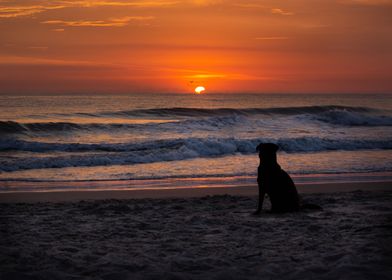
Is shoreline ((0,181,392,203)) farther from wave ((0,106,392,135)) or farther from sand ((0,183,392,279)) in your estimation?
wave ((0,106,392,135))

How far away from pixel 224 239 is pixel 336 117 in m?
33.4

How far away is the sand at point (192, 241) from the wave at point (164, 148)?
8275 millimetres

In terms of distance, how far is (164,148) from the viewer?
1994cm

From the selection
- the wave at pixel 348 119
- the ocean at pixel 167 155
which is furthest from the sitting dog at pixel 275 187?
the wave at pixel 348 119

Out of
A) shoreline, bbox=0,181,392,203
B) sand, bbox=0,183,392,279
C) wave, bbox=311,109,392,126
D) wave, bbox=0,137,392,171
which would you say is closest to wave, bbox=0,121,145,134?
wave, bbox=0,137,392,171

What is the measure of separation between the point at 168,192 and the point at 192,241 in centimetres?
484

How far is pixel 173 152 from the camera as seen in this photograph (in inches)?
730

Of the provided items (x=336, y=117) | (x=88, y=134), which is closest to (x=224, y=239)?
(x=88, y=134)

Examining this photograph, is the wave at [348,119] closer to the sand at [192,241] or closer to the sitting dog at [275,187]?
the sand at [192,241]

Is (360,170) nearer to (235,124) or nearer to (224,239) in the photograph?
(224,239)

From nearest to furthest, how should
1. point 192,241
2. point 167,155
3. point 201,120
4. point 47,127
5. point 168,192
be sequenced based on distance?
point 192,241, point 168,192, point 167,155, point 47,127, point 201,120

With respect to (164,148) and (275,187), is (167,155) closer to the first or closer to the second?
(164,148)

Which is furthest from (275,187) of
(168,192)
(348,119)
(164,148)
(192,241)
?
(348,119)

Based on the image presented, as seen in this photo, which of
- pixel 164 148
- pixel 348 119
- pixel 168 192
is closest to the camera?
pixel 168 192
